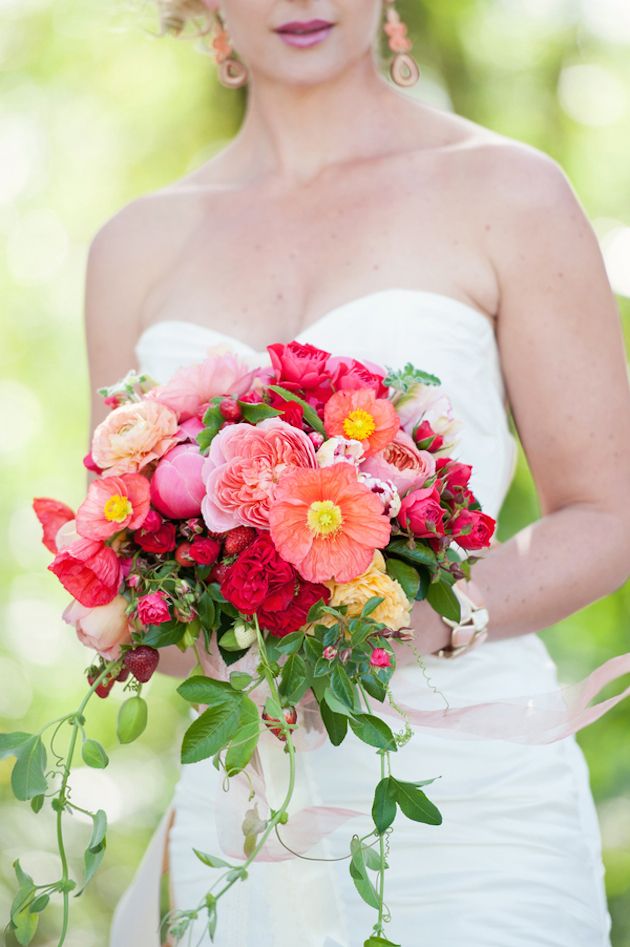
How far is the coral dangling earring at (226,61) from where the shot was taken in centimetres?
318

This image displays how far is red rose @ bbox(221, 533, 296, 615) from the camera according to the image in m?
1.76

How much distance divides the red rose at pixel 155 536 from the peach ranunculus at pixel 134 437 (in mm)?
99

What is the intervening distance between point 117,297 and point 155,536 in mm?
1318

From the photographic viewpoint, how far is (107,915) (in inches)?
247

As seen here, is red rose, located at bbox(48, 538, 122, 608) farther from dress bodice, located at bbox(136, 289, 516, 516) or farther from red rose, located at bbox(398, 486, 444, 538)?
dress bodice, located at bbox(136, 289, 516, 516)

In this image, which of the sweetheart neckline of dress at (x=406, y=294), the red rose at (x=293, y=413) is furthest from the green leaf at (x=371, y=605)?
the sweetheart neckline of dress at (x=406, y=294)

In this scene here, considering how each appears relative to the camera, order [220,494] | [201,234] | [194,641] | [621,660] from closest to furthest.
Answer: [220,494] < [194,641] < [621,660] < [201,234]

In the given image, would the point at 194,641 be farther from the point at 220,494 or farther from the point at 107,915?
the point at 107,915

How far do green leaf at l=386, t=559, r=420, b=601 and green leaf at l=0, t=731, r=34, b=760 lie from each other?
583 millimetres

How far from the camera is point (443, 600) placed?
201cm

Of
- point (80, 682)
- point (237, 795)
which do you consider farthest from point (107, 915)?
point (237, 795)

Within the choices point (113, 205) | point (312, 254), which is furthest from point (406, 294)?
point (113, 205)

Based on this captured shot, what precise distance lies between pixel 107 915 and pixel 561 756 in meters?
4.38

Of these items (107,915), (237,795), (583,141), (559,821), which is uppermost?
(237,795)
